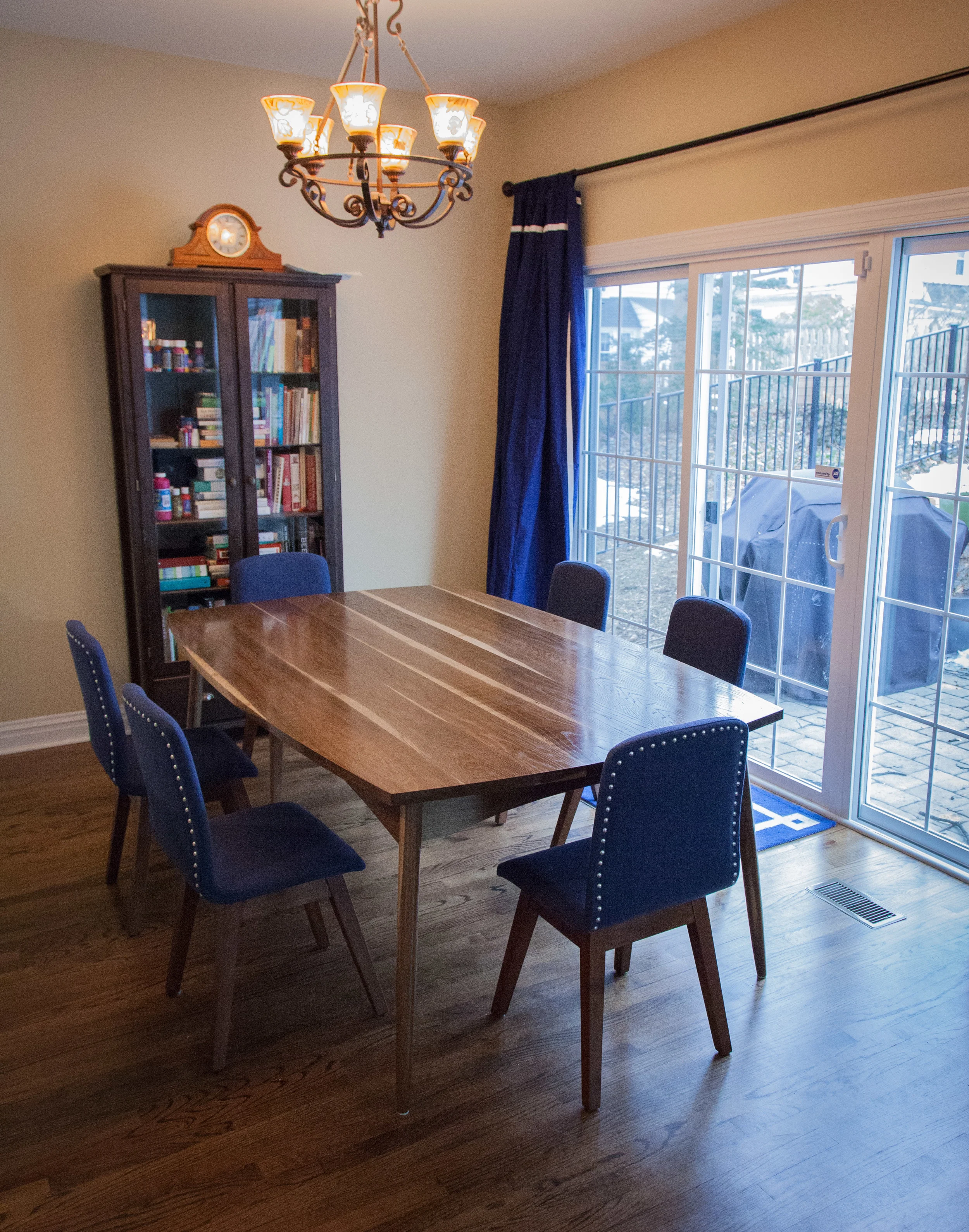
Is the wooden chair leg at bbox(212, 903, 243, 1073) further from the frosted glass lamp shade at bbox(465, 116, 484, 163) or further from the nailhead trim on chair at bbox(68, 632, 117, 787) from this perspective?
the frosted glass lamp shade at bbox(465, 116, 484, 163)

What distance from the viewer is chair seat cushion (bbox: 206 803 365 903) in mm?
2359

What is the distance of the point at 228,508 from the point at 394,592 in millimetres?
892

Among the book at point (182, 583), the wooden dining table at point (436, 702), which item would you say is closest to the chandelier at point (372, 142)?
the wooden dining table at point (436, 702)

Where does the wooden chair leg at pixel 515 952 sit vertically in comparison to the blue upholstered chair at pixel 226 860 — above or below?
below

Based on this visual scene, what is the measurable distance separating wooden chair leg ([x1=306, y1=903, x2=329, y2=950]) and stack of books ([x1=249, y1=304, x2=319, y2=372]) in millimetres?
2410

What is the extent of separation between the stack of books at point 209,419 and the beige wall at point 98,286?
1.42ft

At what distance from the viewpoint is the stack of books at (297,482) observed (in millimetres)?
4457

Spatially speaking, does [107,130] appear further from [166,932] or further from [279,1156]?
[279,1156]

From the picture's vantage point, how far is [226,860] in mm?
2463

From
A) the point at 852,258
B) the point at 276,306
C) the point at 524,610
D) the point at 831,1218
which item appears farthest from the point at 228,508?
the point at 831,1218

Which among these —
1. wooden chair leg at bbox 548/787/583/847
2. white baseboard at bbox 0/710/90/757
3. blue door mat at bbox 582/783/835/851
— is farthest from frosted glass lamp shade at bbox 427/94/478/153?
white baseboard at bbox 0/710/90/757

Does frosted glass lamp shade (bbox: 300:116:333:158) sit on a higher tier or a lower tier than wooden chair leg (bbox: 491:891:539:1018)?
higher

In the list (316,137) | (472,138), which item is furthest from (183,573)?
(472,138)

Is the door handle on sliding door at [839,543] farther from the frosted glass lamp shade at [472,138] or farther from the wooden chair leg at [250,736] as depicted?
the wooden chair leg at [250,736]
